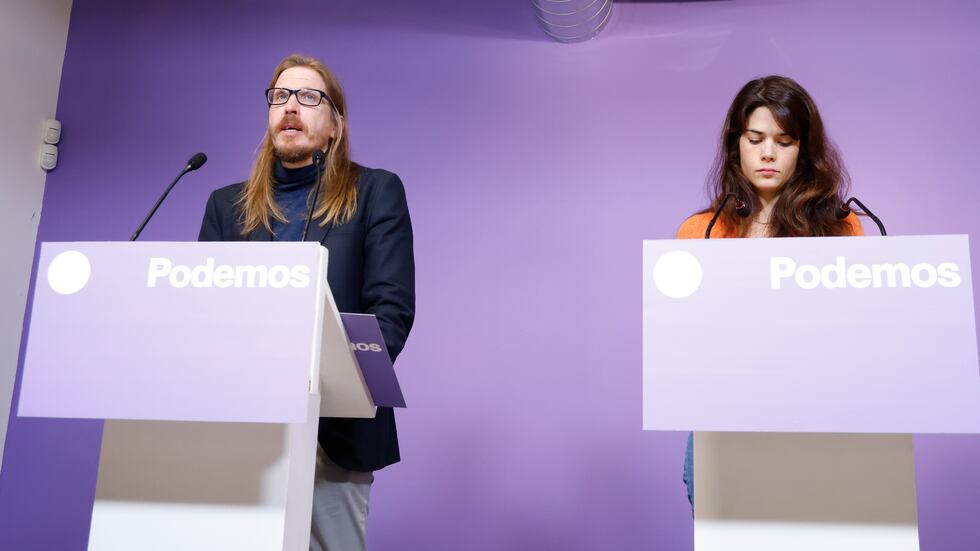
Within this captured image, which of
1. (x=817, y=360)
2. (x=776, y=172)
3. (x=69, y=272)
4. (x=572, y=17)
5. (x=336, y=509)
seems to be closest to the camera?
(x=817, y=360)

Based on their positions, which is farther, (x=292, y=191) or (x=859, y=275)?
(x=292, y=191)

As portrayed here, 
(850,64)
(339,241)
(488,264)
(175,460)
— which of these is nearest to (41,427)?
(488,264)

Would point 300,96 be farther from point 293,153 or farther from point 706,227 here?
point 706,227

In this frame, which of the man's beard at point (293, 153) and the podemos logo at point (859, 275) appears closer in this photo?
the podemos logo at point (859, 275)

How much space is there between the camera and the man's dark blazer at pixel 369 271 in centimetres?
167

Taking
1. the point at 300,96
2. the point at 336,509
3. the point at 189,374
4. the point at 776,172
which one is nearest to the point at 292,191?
the point at 300,96

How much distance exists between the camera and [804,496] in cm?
127

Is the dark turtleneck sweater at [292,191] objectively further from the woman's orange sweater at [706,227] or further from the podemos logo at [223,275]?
the woman's orange sweater at [706,227]

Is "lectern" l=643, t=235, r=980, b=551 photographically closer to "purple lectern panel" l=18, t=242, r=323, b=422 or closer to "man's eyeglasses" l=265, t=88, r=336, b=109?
"purple lectern panel" l=18, t=242, r=323, b=422

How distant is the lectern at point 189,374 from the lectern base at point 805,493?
0.58 meters

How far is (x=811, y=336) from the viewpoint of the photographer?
121 centimetres

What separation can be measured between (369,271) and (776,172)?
0.88 metres

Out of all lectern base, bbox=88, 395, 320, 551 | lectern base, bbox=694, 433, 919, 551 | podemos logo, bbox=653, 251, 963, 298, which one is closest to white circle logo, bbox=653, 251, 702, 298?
podemos logo, bbox=653, 251, 963, 298

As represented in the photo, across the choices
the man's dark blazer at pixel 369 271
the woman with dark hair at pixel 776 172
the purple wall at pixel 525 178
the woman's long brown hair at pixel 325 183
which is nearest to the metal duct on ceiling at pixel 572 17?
the purple wall at pixel 525 178
